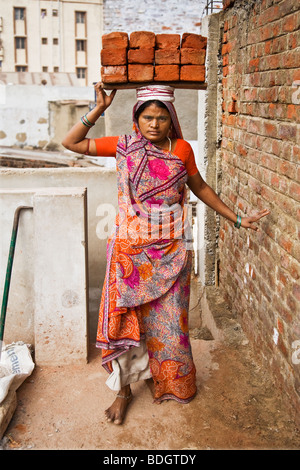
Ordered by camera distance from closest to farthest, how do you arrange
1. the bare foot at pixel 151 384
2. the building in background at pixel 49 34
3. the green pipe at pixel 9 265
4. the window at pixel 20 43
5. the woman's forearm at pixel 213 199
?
the woman's forearm at pixel 213 199
the bare foot at pixel 151 384
the green pipe at pixel 9 265
the building in background at pixel 49 34
the window at pixel 20 43

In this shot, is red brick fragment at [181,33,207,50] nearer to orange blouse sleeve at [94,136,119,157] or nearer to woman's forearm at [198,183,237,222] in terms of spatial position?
orange blouse sleeve at [94,136,119,157]

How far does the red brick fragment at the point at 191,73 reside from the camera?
2.67 meters

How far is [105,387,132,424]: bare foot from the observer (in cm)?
284

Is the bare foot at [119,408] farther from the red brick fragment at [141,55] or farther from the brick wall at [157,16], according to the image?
the brick wall at [157,16]

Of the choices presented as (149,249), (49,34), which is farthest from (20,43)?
(149,249)

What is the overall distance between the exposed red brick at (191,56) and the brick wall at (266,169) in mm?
468

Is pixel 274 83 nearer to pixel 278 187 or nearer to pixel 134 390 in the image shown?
pixel 278 187

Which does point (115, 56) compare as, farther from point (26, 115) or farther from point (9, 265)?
point (26, 115)

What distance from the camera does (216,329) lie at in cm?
413

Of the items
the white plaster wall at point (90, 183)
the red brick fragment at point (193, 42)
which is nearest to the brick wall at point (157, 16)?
the white plaster wall at point (90, 183)

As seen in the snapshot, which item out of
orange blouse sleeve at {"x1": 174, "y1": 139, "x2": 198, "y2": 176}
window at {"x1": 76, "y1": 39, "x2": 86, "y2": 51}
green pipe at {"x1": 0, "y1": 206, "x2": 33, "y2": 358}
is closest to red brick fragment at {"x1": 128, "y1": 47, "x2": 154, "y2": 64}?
orange blouse sleeve at {"x1": 174, "y1": 139, "x2": 198, "y2": 176}

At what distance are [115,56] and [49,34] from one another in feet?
112

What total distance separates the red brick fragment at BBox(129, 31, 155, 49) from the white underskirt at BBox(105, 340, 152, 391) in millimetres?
1633

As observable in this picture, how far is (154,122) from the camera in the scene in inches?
102
